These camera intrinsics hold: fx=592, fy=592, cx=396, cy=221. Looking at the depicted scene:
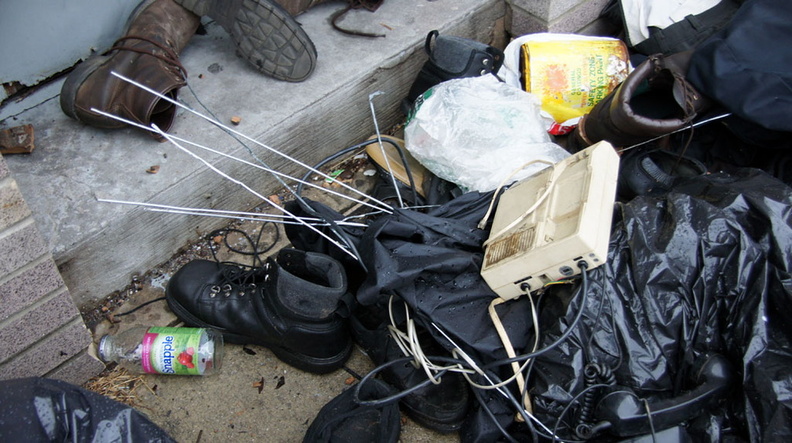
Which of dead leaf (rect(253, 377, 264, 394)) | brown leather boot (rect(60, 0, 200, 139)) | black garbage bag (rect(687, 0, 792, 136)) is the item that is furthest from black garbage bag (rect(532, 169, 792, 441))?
brown leather boot (rect(60, 0, 200, 139))

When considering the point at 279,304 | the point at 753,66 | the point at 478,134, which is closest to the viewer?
the point at 279,304

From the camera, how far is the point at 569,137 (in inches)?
98.4

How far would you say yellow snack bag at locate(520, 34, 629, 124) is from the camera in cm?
246

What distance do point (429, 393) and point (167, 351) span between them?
2.76 ft

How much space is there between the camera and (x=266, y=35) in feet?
7.63

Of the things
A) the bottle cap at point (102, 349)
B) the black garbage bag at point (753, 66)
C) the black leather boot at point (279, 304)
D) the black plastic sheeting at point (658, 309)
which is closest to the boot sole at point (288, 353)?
the black leather boot at point (279, 304)

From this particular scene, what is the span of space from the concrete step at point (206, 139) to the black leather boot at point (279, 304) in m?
0.23

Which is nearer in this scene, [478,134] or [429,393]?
[429,393]

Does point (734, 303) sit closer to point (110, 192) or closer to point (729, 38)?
point (729, 38)

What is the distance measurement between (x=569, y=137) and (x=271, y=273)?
1.40 meters

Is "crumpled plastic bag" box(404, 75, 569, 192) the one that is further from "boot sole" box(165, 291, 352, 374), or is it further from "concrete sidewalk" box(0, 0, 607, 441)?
"boot sole" box(165, 291, 352, 374)

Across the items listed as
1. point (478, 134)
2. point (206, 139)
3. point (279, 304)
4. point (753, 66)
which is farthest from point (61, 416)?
point (753, 66)

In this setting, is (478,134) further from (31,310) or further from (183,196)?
(31,310)

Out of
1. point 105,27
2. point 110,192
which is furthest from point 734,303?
point 105,27
